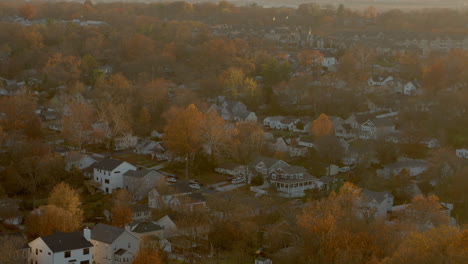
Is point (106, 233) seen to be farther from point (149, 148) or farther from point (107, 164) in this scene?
point (149, 148)

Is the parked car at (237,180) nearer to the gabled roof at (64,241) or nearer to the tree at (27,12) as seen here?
the gabled roof at (64,241)

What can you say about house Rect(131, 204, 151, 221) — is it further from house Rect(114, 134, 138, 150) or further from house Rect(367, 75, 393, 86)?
house Rect(367, 75, 393, 86)

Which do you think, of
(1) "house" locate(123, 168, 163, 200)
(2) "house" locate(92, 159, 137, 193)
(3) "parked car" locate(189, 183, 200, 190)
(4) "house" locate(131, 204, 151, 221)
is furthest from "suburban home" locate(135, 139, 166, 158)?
(4) "house" locate(131, 204, 151, 221)

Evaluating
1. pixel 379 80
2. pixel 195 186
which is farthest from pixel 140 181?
pixel 379 80

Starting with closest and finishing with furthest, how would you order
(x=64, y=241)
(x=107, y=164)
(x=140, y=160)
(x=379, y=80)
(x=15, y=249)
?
(x=15, y=249)
(x=64, y=241)
(x=107, y=164)
(x=140, y=160)
(x=379, y=80)

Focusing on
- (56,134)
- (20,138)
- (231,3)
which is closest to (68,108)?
(56,134)

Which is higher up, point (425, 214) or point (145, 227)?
point (425, 214)

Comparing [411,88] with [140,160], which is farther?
[411,88]

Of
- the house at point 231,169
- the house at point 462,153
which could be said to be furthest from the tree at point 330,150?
the house at point 462,153
